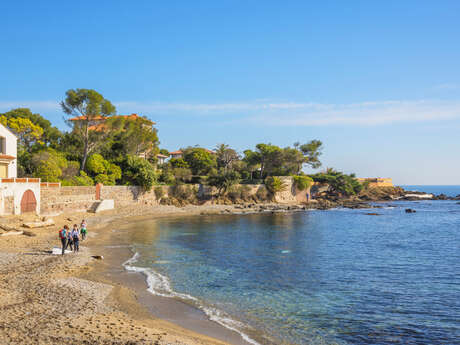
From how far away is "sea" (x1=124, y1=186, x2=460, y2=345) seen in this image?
41.2ft

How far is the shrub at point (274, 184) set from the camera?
80.0 metres

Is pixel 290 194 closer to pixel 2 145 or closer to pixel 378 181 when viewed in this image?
pixel 378 181

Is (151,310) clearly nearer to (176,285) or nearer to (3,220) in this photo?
(176,285)

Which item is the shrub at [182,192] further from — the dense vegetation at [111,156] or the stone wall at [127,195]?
the stone wall at [127,195]

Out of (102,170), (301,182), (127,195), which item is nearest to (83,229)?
(127,195)

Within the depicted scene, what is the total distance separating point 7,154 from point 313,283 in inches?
1433

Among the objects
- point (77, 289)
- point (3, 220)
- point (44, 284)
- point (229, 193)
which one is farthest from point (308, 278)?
point (229, 193)

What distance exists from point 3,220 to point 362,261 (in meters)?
28.3

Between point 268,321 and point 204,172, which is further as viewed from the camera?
point 204,172

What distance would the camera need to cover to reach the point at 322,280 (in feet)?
62.8

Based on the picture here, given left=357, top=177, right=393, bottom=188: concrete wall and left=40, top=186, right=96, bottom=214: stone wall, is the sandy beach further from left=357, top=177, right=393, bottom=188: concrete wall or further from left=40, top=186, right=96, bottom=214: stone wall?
left=357, top=177, right=393, bottom=188: concrete wall

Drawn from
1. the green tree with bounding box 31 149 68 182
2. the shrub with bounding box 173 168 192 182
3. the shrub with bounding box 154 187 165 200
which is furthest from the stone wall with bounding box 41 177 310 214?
the green tree with bounding box 31 149 68 182

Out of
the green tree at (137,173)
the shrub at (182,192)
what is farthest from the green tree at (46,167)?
the shrub at (182,192)

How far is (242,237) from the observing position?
114ft
